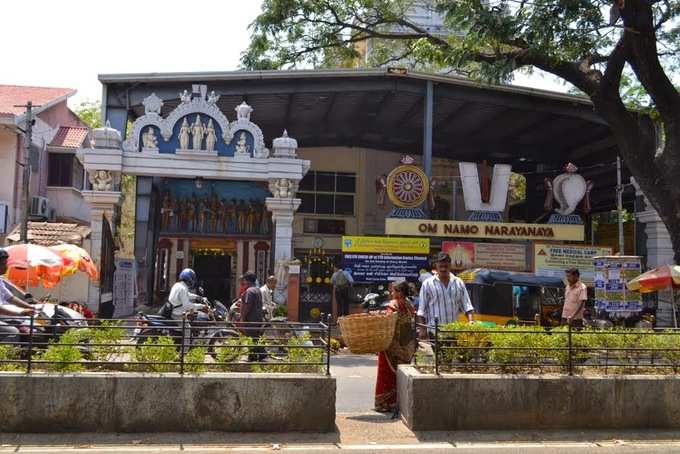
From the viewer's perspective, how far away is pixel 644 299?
2105 cm

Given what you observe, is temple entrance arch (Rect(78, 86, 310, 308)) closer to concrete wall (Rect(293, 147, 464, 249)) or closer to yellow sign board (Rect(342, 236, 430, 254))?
yellow sign board (Rect(342, 236, 430, 254))

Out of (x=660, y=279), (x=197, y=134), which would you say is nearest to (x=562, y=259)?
(x=660, y=279)

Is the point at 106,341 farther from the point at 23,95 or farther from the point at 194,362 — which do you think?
the point at 23,95

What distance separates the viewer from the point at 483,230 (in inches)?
829

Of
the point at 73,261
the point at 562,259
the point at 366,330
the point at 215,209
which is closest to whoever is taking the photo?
the point at 366,330

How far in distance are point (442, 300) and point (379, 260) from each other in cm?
1152

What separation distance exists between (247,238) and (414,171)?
20.2 ft

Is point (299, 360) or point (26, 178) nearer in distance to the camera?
point (299, 360)

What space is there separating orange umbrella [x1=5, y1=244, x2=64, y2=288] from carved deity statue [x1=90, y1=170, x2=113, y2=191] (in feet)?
10.5

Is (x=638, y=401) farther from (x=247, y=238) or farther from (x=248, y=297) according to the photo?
(x=247, y=238)

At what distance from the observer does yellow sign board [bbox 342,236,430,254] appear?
19.4 m

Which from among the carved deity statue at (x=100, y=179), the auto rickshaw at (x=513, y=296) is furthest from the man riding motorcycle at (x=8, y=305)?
the auto rickshaw at (x=513, y=296)

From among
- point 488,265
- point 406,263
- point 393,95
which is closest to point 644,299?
point 488,265

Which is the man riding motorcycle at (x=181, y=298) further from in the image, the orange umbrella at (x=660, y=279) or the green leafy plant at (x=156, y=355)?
the orange umbrella at (x=660, y=279)
